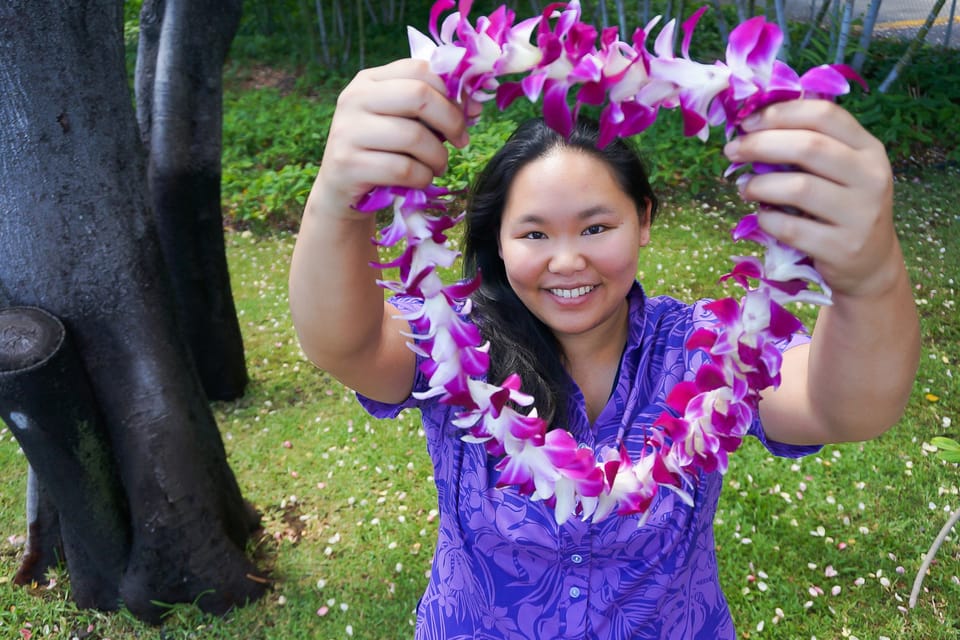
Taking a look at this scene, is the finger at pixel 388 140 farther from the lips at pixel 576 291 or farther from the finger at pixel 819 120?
the lips at pixel 576 291

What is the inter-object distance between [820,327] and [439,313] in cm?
63

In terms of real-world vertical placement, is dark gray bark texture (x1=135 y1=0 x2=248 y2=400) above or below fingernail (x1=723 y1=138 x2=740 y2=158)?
below

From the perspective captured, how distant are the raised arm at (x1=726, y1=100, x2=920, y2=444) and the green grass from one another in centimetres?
219

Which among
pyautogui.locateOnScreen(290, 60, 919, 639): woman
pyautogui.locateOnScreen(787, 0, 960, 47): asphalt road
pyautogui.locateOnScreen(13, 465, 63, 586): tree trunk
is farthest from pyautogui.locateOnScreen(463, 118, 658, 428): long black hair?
pyautogui.locateOnScreen(787, 0, 960, 47): asphalt road

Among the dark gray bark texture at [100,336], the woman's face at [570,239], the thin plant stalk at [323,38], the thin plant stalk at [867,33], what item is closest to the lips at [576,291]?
the woman's face at [570,239]

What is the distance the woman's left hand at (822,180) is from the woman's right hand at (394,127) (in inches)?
15.8

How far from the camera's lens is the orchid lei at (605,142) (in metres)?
1.07

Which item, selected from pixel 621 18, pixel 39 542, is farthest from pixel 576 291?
pixel 621 18

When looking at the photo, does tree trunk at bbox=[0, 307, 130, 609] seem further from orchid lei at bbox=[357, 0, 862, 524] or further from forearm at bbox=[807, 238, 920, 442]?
forearm at bbox=[807, 238, 920, 442]

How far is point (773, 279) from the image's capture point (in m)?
1.15

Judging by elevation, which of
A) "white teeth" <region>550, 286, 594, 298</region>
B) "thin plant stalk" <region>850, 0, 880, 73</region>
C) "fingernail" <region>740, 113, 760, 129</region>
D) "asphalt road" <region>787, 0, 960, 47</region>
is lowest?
"asphalt road" <region>787, 0, 960, 47</region>

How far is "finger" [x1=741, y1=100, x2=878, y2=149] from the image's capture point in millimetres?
1002

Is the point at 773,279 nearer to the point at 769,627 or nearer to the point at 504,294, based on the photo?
the point at 504,294

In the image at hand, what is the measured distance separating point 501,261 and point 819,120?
1.03m
